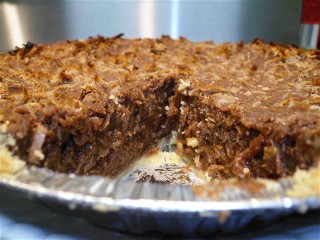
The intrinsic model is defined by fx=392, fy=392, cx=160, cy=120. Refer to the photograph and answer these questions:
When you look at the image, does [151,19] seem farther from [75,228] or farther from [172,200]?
[172,200]

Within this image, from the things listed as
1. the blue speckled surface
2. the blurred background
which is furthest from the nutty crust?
the blurred background

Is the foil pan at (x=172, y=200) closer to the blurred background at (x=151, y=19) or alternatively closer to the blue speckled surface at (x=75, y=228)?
the blue speckled surface at (x=75, y=228)

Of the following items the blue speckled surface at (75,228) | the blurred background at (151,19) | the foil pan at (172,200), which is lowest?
the blue speckled surface at (75,228)

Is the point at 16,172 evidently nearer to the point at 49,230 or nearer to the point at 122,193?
the point at 49,230

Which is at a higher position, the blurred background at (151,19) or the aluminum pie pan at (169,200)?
the blurred background at (151,19)

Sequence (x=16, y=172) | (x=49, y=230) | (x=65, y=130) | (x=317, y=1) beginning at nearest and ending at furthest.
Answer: (x=16, y=172)
(x=49, y=230)
(x=65, y=130)
(x=317, y=1)

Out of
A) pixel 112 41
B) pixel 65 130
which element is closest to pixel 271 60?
pixel 112 41

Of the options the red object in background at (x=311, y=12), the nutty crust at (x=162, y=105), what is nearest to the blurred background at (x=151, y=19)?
the red object in background at (x=311, y=12)
